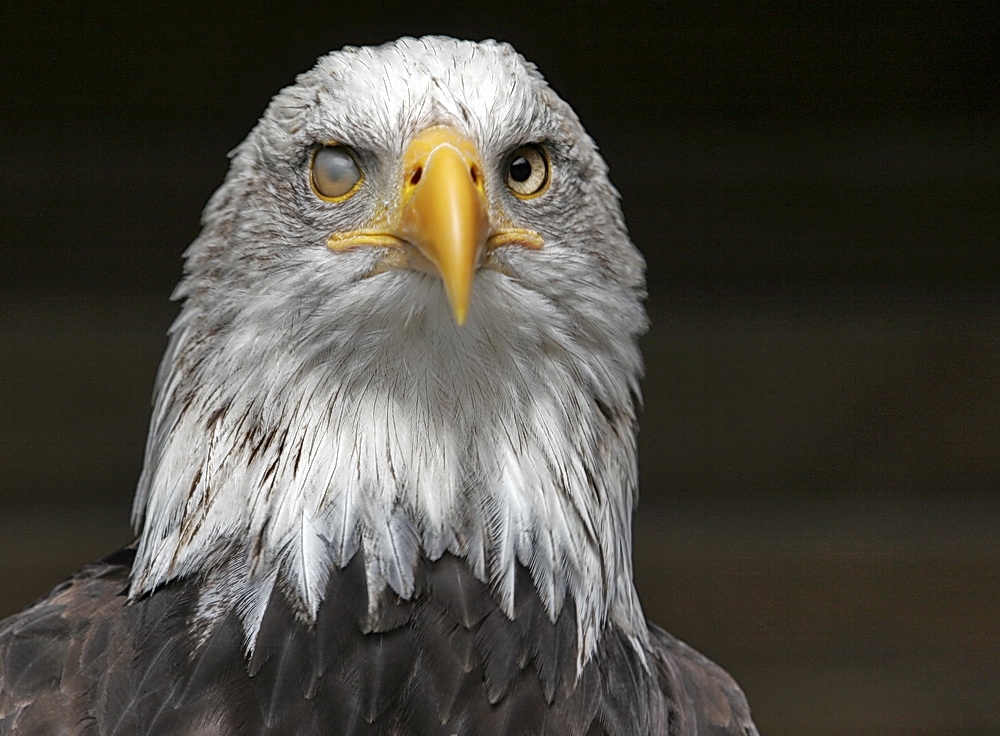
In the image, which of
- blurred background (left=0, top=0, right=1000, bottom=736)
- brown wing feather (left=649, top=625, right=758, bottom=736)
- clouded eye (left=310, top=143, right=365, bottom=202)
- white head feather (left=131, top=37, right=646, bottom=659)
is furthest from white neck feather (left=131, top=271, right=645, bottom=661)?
blurred background (left=0, top=0, right=1000, bottom=736)

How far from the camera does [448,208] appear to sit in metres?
1.10

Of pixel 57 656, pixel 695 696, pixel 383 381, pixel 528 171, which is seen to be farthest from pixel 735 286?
pixel 57 656

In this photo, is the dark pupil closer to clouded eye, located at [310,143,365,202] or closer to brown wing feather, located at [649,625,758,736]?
clouded eye, located at [310,143,365,202]

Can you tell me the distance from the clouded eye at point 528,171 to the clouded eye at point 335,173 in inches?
6.9

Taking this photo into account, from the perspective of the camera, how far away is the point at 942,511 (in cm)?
281

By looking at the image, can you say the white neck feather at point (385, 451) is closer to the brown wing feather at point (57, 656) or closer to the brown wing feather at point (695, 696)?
the brown wing feather at point (57, 656)

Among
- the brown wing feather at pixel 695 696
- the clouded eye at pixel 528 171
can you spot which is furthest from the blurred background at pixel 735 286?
the clouded eye at pixel 528 171

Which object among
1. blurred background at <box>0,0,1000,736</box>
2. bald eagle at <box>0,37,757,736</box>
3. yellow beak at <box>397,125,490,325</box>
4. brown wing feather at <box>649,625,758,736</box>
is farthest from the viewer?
blurred background at <box>0,0,1000,736</box>

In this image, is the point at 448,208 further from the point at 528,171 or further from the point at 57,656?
the point at 57,656

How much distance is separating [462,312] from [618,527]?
0.47m

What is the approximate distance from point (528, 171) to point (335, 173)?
0.23m

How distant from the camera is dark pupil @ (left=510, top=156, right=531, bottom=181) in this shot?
130 centimetres

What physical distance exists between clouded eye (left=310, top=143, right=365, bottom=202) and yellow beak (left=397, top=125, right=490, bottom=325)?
98mm

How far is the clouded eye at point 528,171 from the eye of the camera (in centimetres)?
130
